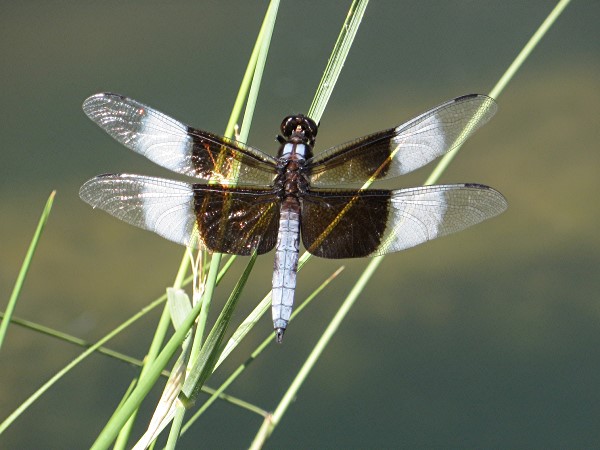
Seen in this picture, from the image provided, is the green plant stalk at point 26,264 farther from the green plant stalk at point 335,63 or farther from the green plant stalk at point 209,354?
the green plant stalk at point 335,63

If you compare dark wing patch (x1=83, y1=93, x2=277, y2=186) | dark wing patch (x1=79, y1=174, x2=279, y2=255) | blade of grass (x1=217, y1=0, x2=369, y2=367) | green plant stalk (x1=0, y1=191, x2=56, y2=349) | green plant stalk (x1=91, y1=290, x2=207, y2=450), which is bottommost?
green plant stalk (x1=91, y1=290, x2=207, y2=450)

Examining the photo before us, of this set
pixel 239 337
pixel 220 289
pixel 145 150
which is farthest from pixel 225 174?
pixel 220 289

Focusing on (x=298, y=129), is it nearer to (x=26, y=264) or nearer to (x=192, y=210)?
(x=192, y=210)

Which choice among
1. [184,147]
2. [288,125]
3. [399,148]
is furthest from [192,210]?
[399,148]

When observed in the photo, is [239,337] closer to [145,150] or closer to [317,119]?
[317,119]

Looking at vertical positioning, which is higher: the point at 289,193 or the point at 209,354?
the point at 289,193

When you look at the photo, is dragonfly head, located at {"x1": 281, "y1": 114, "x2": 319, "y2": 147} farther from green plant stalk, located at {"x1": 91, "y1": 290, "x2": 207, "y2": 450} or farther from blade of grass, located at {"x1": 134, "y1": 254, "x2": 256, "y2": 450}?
green plant stalk, located at {"x1": 91, "y1": 290, "x2": 207, "y2": 450}

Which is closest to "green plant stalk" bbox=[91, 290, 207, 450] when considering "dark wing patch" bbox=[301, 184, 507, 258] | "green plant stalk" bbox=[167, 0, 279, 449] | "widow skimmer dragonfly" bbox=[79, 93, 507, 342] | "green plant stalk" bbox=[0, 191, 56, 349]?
"green plant stalk" bbox=[167, 0, 279, 449]

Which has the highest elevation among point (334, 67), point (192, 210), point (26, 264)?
point (334, 67)
